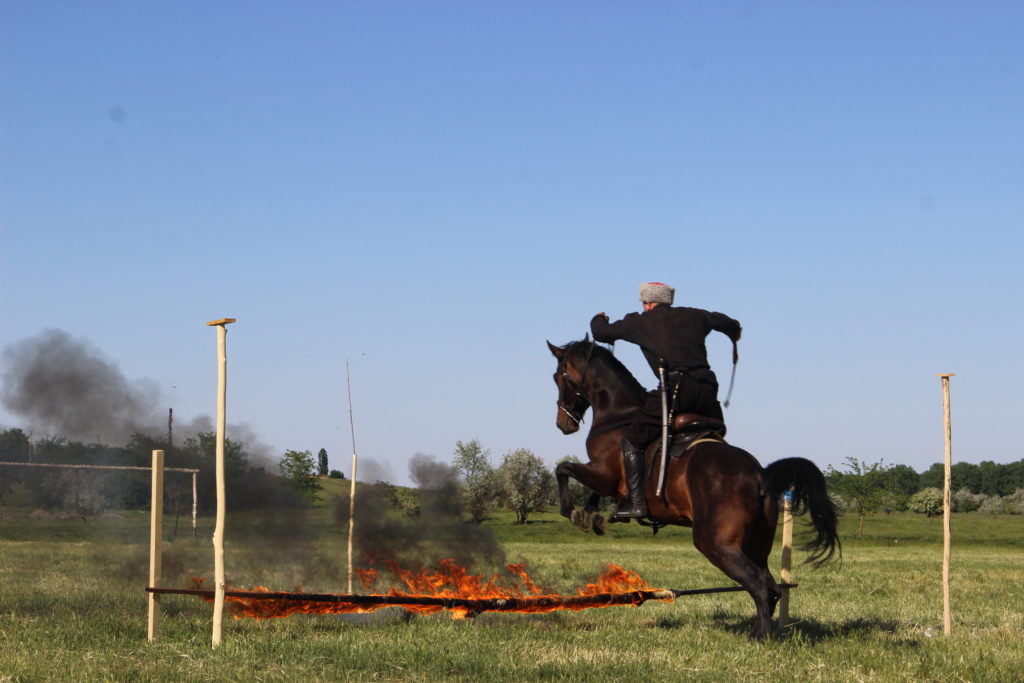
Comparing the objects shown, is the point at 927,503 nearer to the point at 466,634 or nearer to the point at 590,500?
the point at 590,500

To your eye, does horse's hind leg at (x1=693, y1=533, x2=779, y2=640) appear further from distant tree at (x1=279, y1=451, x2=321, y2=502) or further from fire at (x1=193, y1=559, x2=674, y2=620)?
distant tree at (x1=279, y1=451, x2=321, y2=502)

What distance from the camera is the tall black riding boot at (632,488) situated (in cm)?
962

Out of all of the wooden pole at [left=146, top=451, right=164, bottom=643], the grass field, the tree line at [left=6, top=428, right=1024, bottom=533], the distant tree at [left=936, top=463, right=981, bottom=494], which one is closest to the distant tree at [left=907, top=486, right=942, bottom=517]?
the tree line at [left=6, top=428, right=1024, bottom=533]

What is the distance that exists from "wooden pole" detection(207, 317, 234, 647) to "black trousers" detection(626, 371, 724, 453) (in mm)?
3811

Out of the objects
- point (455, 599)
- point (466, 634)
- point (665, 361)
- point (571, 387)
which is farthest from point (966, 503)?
point (455, 599)

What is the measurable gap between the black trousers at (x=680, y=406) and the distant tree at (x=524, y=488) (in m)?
27.9

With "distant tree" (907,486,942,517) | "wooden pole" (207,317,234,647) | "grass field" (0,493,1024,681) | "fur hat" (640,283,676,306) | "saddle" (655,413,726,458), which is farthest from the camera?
"distant tree" (907,486,942,517)

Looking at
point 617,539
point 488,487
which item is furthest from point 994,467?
point 488,487

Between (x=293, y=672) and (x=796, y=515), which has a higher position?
(x=796, y=515)

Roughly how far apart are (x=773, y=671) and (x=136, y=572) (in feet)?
37.7

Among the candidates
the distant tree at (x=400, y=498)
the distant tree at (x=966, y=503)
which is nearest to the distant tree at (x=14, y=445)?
the distant tree at (x=400, y=498)

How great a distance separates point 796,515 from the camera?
971cm

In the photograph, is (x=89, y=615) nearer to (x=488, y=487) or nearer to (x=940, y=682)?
(x=940, y=682)

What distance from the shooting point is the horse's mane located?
10461 mm
